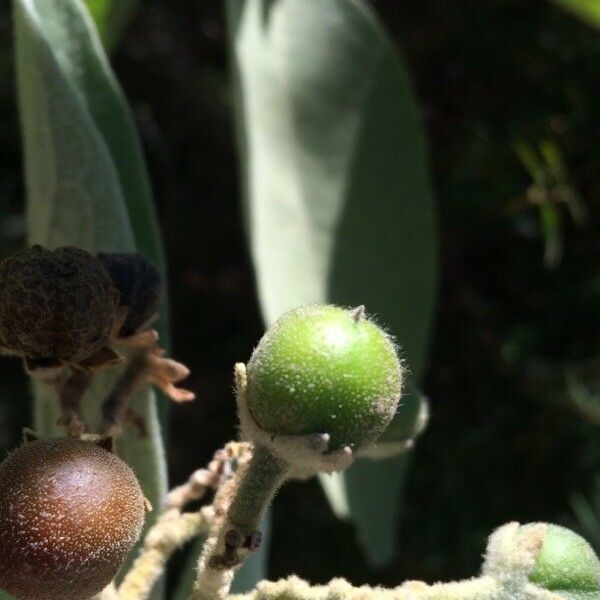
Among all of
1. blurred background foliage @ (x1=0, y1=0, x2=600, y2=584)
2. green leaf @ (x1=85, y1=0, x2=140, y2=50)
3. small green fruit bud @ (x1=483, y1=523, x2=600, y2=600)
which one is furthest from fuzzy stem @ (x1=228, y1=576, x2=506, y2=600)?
blurred background foliage @ (x1=0, y1=0, x2=600, y2=584)

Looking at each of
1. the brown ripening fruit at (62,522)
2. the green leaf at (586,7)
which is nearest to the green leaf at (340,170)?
the green leaf at (586,7)

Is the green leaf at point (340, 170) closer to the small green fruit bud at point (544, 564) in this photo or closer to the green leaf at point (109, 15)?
the green leaf at point (109, 15)

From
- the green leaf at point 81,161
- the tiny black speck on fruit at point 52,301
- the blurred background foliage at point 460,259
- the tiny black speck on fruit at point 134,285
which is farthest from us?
the blurred background foliage at point 460,259

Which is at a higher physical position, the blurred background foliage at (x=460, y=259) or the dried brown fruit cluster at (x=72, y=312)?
the dried brown fruit cluster at (x=72, y=312)

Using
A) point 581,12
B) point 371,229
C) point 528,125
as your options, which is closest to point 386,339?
point 371,229

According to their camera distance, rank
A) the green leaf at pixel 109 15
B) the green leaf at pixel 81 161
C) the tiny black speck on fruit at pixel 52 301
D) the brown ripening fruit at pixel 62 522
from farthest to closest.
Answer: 1. the green leaf at pixel 109 15
2. the green leaf at pixel 81 161
3. the tiny black speck on fruit at pixel 52 301
4. the brown ripening fruit at pixel 62 522

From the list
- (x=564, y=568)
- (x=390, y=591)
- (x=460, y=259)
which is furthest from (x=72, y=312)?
(x=460, y=259)

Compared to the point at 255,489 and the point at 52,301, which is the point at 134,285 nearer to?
the point at 52,301
